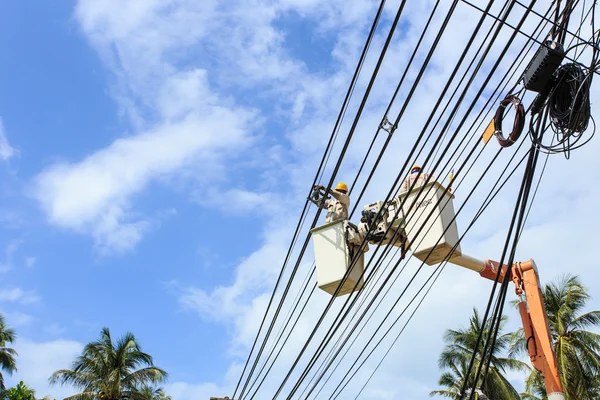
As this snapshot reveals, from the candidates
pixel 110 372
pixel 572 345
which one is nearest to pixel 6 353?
pixel 110 372

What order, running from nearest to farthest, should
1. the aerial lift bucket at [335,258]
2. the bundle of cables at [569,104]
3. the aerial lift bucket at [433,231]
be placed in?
the bundle of cables at [569,104] < the aerial lift bucket at [433,231] < the aerial lift bucket at [335,258]

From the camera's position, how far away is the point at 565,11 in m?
5.43

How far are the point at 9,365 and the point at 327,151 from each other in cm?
2834

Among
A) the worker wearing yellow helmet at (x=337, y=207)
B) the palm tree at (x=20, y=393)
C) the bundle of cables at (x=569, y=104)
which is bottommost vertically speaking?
the bundle of cables at (x=569, y=104)

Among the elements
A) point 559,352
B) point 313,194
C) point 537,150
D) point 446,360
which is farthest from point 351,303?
point 446,360

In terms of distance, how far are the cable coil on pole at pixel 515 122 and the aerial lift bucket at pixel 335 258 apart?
340 cm

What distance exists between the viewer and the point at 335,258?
9523 mm

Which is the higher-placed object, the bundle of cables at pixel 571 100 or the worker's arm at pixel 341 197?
the worker's arm at pixel 341 197

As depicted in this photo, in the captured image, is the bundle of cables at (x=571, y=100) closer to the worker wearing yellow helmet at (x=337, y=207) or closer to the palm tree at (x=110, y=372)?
the worker wearing yellow helmet at (x=337, y=207)

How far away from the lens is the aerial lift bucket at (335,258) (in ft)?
30.5

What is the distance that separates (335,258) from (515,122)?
4.11 m

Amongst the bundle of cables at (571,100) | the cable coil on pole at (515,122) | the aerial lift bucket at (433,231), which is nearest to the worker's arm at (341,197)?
the aerial lift bucket at (433,231)

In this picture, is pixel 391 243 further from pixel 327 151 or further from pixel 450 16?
pixel 450 16

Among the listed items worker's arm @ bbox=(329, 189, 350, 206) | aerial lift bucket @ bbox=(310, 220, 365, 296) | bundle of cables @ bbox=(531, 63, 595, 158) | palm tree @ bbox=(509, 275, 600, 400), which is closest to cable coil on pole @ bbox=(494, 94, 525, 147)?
bundle of cables @ bbox=(531, 63, 595, 158)
